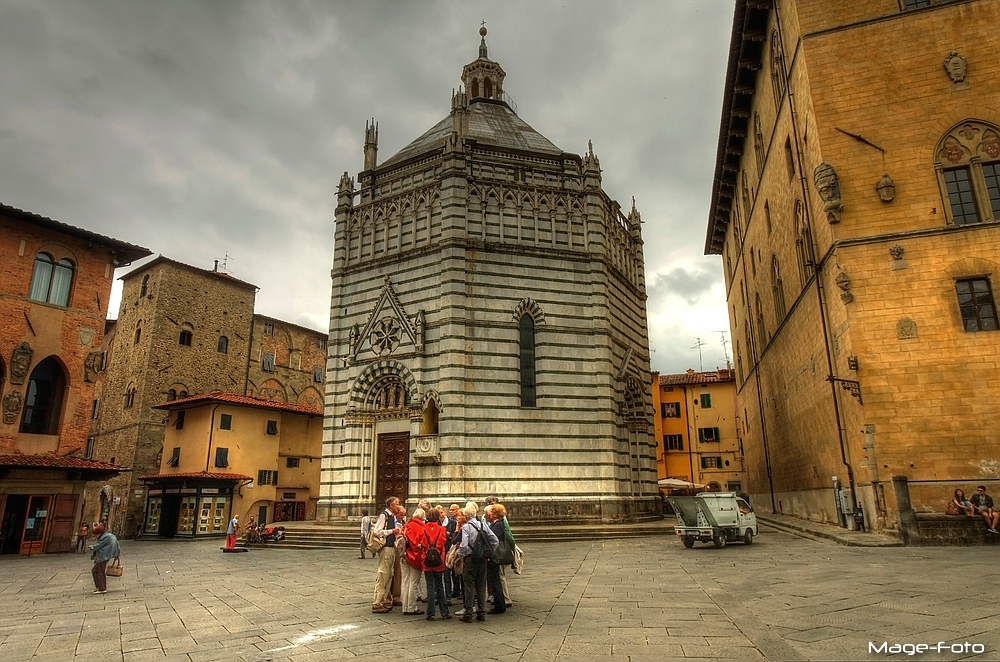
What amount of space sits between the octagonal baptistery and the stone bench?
10669mm

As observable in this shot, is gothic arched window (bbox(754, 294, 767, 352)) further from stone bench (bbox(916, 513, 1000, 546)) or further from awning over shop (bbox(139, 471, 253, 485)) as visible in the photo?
awning over shop (bbox(139, 471, 253, 485))

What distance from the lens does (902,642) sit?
21.2 ft

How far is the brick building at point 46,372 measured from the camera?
22.8 meters

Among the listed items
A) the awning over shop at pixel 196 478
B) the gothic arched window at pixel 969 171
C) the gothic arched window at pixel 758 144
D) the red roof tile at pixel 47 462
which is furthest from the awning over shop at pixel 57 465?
the gothic arched window at pixel 969 171

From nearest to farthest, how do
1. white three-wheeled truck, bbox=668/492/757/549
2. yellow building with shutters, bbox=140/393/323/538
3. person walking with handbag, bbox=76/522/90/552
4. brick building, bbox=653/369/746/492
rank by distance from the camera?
white three-wheeled truck, bbox=668/492/757/549 < person walking with handbag, bbox=76/522/90/552 < yellow building with shutters, bbox=140/393/323/538 < brick building, bbox=653/369/746/492

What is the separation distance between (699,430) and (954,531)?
37.5 meters

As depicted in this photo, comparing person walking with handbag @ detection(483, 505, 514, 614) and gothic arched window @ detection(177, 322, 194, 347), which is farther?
gothic arched window @ detection(177, 322, 194, 347)

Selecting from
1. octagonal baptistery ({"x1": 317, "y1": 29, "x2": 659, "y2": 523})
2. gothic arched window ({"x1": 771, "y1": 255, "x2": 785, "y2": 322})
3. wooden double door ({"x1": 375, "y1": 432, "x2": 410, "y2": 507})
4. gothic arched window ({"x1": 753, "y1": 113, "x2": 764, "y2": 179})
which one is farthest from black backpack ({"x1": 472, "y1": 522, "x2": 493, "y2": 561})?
gothic arched window ({"x1": 753, "y1": 113, "x2": 764, "y2": 179})

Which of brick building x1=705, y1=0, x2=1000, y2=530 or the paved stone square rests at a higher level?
brick building x1=705, y1=0, x2=1000, y2=530

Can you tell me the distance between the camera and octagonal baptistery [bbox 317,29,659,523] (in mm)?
23922

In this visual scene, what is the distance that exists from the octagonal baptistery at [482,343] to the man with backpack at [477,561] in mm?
14373

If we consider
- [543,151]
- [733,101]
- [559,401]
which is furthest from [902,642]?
[733,101]

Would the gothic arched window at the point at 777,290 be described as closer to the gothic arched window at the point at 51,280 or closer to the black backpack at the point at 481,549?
the black backpack at the point at 481,549

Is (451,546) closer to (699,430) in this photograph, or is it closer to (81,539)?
(81,539)
